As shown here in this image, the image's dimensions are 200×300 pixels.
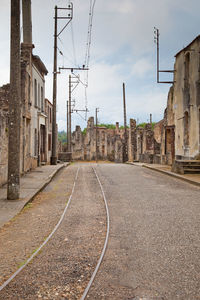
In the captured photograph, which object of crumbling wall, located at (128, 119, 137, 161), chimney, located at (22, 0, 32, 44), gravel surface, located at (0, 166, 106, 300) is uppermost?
chimney, located at (22, 0, 32, 44)

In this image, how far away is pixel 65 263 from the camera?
171 inches

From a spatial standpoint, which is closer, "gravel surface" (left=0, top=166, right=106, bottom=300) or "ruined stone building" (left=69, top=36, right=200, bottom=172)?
"gravel surface" (left=0, top=166, right=106, bottom=300)

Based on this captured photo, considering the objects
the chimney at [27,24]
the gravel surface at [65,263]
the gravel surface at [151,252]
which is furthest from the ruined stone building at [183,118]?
the gravel surface at [65,263]

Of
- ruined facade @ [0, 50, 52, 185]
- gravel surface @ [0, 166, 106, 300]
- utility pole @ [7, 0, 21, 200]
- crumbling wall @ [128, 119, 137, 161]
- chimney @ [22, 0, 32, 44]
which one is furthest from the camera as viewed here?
crumbling wall @ [128, 119, 137, 161]

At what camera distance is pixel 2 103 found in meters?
15.6

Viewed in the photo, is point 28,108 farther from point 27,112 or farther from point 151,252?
point 151,252

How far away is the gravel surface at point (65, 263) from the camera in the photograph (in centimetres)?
354

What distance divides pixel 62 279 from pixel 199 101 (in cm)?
1547

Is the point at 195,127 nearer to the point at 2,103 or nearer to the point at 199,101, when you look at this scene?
the point at 199,101

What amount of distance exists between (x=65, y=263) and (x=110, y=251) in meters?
0.82

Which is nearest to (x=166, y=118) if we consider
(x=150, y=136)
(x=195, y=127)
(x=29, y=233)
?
(x=150, y=136)

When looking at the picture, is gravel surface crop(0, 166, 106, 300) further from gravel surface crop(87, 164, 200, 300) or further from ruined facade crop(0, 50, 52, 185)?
ruined facade crop(0, 50, 52, 185)

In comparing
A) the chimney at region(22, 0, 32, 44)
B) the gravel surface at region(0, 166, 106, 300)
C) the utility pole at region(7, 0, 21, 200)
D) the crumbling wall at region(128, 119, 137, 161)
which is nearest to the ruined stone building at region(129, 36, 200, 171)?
the chimney at region(22, 0, 32, 44)

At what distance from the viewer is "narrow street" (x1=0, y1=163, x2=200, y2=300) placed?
3.59 meters
